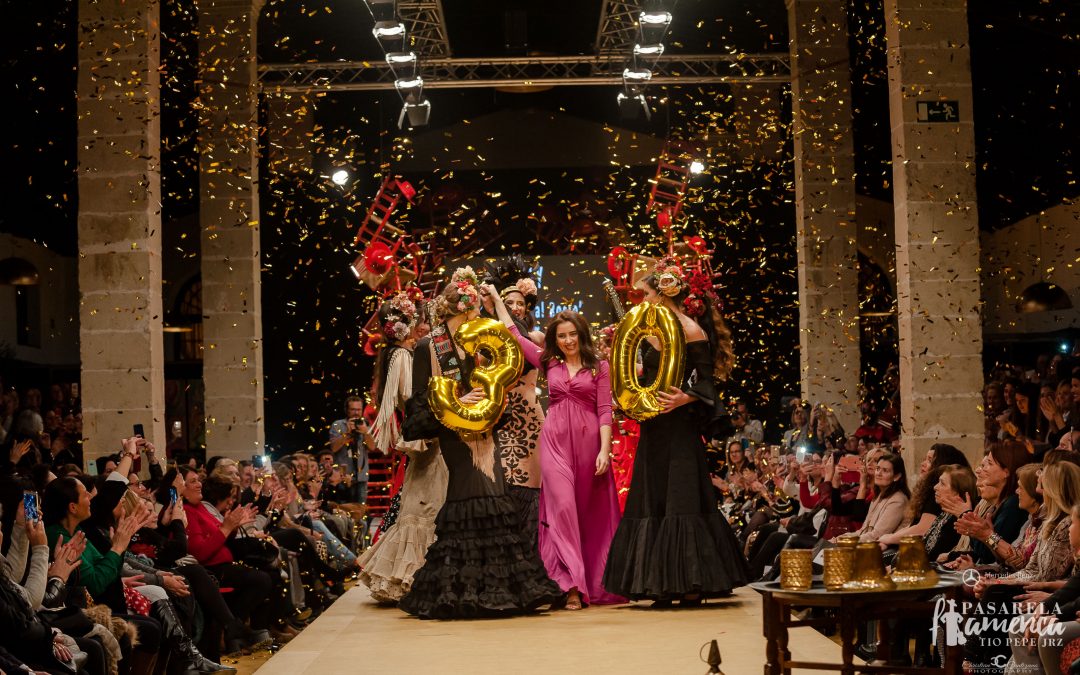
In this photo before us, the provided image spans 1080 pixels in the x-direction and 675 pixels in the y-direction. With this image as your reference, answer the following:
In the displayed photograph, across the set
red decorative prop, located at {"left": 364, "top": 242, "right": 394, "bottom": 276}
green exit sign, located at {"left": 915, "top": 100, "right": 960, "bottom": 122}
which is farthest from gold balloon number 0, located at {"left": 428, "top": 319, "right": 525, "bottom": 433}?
red decorative prop, located at {"left": 364, "top": 242, "right": 394, "bottom": 276}

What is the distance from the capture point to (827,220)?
14070 millimetres

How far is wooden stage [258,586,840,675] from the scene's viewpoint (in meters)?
5.60

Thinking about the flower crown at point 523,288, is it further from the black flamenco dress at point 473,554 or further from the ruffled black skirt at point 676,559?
the ruffled black skirt at point 676,559

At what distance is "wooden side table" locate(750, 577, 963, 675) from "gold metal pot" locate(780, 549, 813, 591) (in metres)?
0.03

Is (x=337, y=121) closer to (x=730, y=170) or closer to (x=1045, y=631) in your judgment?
(x=730, y=170)

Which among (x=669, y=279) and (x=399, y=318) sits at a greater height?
(x=669, y=279)

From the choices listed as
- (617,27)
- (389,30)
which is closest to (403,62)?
(389,30)

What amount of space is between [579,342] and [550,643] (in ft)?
6.48

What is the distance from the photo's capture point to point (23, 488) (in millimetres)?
5035

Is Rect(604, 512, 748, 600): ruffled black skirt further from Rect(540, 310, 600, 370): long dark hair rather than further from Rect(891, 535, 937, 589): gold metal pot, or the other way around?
Rect(891, 535, 937, 589): gold metal pot

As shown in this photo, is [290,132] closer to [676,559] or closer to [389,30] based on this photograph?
[389,30]

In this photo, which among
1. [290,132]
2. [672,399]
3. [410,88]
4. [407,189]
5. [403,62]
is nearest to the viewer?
[672,399]

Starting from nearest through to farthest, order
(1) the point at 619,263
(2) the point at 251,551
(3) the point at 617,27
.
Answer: (2) the point at 251,551 → (1) the point at 619,263 → (3) the point at 617,27

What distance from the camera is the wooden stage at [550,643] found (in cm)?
560
